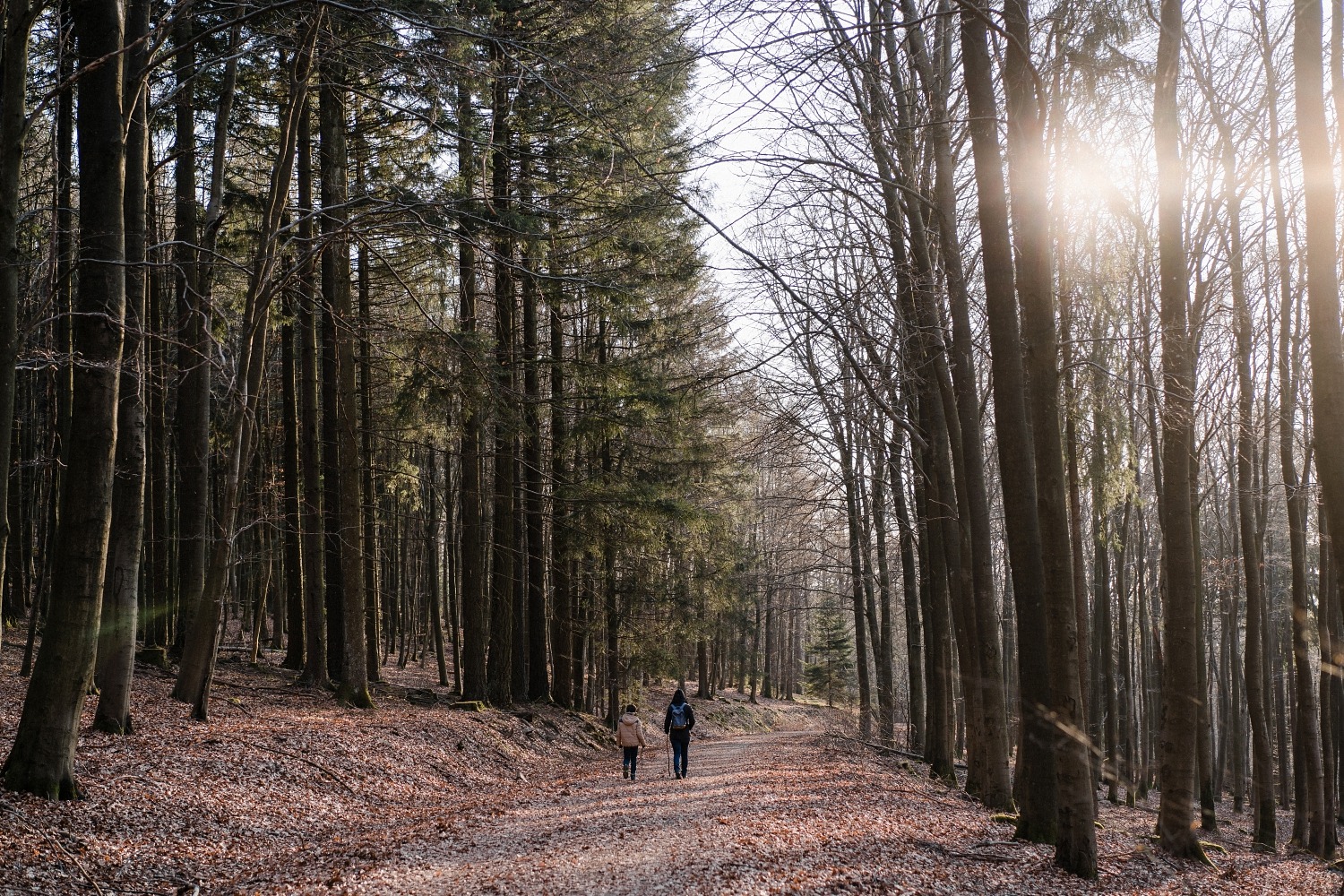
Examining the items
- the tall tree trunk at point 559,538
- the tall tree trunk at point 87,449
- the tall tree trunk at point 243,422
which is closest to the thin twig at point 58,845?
the tall tree trunk at point 87,449

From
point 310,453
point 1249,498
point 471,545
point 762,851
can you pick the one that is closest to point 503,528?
point 471,545

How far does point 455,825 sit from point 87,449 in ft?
17.3

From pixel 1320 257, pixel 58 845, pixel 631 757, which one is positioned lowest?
pixel 631 757

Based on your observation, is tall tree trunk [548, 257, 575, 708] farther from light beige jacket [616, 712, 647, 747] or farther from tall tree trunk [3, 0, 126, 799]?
tall tree trunk [3, 0, 126, 799]

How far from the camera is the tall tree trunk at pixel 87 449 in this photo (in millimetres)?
7176

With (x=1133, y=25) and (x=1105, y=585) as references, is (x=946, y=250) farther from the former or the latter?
(x=1105, y=585)

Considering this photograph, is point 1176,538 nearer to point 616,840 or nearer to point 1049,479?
point 1049,479

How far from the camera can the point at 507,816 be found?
33.5ft

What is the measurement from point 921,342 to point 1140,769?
22131 mm

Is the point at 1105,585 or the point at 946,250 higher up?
the point at 946,250

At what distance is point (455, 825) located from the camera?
9469mm

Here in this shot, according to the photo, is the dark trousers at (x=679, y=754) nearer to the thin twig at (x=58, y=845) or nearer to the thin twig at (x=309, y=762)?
the thin twig at (x=309, y=762)

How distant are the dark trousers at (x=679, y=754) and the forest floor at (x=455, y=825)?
0.53m

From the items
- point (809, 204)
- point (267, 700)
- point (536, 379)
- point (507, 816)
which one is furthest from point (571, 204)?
point (507, 816)
